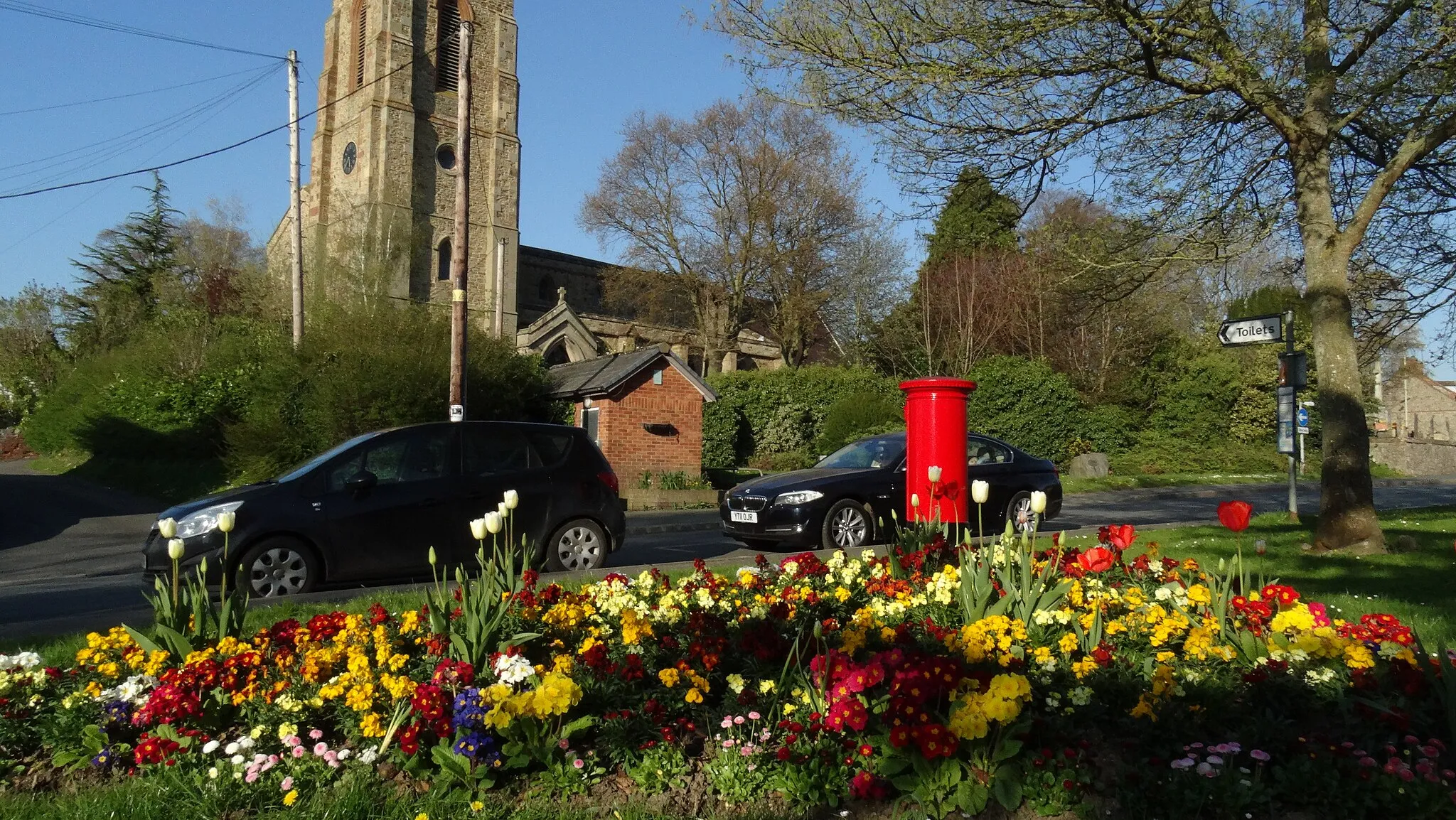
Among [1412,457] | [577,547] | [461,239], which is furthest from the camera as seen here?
[1412,457]

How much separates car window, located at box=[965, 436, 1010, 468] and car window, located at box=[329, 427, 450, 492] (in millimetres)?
6812

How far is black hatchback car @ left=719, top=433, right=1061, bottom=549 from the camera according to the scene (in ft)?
38.8

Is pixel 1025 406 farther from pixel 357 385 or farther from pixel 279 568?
pixel 279 568

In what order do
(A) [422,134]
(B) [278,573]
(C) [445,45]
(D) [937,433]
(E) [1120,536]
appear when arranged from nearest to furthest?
(E) [1120,536], (B) [278,573], (D) [937,433], (A) [422,134], (C) [445,45]

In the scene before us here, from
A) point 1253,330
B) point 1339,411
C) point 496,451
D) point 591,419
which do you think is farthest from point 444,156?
point 1339,411

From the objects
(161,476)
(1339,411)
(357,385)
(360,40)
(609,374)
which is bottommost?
(161,476)

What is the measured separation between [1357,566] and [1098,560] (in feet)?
15.8

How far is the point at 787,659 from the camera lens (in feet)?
13.5

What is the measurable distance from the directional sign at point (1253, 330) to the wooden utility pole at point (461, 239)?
1123 cm

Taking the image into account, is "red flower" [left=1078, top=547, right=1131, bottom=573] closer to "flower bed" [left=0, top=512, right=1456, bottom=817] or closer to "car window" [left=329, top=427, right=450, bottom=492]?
"flower bed" [left=0, top=512, right=1456, bottom=817]

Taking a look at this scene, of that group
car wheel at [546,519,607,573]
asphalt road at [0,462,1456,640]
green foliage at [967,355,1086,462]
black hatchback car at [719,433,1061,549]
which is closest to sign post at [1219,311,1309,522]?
asphalt road at [0,462,1456,640]

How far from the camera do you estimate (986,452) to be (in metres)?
13.4

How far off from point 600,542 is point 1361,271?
9.48m

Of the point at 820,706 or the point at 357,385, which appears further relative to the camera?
the point at 357,385
